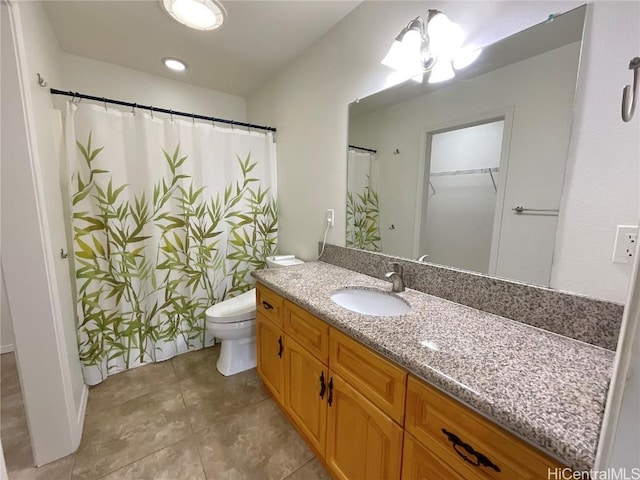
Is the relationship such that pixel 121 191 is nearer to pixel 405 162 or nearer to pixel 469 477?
pixel 405 162

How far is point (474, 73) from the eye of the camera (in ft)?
3.72

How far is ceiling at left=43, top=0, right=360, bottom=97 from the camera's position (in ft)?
4.99

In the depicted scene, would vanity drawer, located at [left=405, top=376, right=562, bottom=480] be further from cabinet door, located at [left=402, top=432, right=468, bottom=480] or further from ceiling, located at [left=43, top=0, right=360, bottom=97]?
ceiling, located at [left=43, top=0, right=360, bottom=97]

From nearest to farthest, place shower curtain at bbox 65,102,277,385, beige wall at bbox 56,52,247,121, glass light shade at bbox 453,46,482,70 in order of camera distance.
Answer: glass light shade at bbox 453,46,482,70 → shower curtain at bbox 65,102,277,385 → beige wall at bbox 56,52,247,121

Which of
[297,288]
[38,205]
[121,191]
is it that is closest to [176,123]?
[121,191]

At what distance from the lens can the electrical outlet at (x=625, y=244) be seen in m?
0.77

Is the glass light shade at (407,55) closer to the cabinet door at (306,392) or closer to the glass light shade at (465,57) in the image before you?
the glass light shade at (465,57)

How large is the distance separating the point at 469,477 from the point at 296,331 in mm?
807

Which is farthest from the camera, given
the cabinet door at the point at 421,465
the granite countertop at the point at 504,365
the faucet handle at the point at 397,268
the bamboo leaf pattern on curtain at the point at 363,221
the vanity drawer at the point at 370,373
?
the bamboo leaf pattern on curtain at the point at 363,221

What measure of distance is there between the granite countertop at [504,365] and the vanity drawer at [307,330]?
0.06m

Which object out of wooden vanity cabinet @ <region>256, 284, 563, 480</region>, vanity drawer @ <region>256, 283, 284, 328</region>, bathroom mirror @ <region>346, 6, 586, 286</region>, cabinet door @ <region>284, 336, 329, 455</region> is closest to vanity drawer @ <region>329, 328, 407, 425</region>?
wooden vanity cabinet @ <region>256, 284, 563, 480</region>

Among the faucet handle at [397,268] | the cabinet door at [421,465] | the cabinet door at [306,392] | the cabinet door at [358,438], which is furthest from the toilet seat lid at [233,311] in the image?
the cabinet door at [421,465]

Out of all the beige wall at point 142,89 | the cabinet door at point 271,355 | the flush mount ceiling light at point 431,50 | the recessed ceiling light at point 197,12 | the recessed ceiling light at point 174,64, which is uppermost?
the recessed ceiling light at point 174,64

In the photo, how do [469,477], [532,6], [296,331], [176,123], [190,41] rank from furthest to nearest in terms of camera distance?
[176,123]
[190,41]
[296,331]
[532,6]
[469,477]
